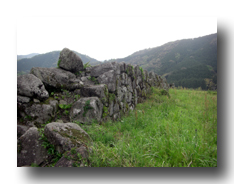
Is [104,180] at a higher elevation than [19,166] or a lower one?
lower

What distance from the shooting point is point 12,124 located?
2.94 meters

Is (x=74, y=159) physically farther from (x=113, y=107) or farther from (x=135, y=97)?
(x=135, y=97)

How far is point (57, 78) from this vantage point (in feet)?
16.8

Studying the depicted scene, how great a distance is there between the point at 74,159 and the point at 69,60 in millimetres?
4863

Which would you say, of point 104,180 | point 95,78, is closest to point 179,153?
point 104,180

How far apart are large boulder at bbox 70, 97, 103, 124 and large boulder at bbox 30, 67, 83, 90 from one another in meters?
1.33

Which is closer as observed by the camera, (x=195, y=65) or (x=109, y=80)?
(x=109, y=80)

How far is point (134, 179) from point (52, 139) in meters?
1.97

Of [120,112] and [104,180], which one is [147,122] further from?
[104,180]

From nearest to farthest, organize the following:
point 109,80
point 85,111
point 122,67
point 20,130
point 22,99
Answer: point 20,130
point 22,99
point 85,111
point 109,80
point 122,67

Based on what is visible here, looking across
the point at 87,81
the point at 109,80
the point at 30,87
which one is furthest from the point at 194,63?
the point at 30,87

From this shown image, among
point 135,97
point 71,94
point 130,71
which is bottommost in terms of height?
point 135,97

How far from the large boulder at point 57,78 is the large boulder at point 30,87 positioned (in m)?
0.59

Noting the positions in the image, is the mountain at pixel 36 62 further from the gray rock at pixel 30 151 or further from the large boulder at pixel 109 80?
the gray rock at pixel 30 151
